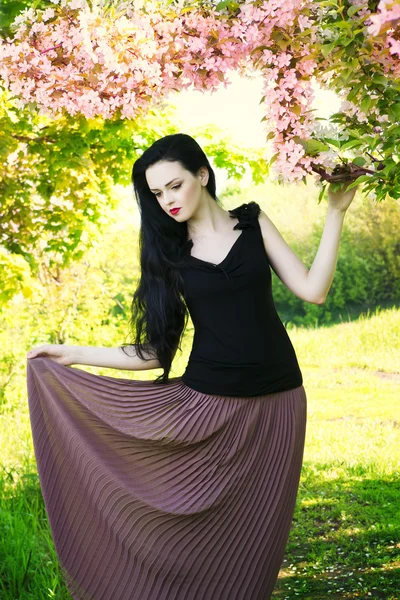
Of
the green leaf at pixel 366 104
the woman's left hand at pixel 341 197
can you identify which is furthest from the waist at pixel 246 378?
the green leaf at pixel 366 104

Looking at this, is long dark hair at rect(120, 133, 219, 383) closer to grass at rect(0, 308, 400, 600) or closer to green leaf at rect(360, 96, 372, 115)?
green leaf at rect(360, 96, 372, 115)

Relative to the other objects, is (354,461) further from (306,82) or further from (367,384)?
(306,82)

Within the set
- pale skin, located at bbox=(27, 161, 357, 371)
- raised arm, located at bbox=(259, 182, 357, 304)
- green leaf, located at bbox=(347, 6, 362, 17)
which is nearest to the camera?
green leaf, located at bbox=(347, 6, 362, 17)

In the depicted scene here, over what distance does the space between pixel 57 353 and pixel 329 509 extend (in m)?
2.75

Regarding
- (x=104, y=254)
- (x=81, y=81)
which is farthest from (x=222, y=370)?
(x=104, y=254)

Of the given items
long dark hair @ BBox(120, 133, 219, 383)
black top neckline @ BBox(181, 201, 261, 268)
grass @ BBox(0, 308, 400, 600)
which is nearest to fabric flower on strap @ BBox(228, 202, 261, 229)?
black top neckline @ BBox(181, 201, 261, 268)

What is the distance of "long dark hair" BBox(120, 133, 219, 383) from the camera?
2.62 metres

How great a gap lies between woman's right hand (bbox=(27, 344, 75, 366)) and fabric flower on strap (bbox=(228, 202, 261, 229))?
2.45 feet

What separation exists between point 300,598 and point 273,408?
1538 mm

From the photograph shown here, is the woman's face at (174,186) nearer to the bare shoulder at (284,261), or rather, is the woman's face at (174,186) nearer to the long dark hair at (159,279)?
the long dark hair at (159,279)

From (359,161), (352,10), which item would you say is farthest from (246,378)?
(352,10)

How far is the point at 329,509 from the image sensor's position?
4.83 meters

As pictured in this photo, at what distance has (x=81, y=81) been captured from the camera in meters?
2.72

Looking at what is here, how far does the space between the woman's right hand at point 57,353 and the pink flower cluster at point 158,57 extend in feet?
2.80
